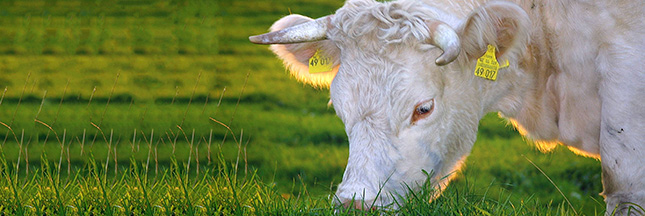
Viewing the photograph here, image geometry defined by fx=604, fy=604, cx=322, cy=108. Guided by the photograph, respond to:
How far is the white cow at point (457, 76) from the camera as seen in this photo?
11.4 ft

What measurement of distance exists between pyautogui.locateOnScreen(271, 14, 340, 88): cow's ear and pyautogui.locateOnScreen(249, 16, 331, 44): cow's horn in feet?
0.73

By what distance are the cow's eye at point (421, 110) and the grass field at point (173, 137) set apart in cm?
45

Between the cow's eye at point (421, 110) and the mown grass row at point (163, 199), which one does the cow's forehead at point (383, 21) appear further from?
the mown grass row at point (163, 199)

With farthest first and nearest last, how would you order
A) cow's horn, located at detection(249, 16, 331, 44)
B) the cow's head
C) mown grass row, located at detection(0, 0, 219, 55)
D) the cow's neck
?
1. mown grass row, located at detection(0, 0, 219, 55)
2. the cow's neck
3. cow's horn, located at detection(249, 16, 331, 44)
4. the cow's head

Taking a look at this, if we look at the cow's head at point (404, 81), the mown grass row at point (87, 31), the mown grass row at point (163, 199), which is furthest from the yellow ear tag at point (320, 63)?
the mown grass row at point (87, 31)

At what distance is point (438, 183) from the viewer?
156 inches

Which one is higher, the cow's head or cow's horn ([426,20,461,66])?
cow's horn ([426,20,461,66])

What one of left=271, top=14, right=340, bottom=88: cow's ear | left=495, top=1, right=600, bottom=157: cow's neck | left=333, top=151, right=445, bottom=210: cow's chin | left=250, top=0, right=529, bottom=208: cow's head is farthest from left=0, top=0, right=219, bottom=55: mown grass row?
left=495, top=1, right=600, bottom=157: cow's neck

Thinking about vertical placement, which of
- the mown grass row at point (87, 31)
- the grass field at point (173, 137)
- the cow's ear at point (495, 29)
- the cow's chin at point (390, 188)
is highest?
the cow's ear at point (495, 29)

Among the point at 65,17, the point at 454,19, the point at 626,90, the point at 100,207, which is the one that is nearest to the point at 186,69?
the point at 65,17

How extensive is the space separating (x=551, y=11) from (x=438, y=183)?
135 cm

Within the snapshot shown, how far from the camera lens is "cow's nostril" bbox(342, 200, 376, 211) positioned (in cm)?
326

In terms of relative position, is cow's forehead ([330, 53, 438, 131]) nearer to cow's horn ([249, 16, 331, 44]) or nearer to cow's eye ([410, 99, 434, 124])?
cow's eye ([410, 99, 434, 124])

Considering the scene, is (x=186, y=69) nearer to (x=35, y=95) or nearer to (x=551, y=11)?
(x=35, y=95)
